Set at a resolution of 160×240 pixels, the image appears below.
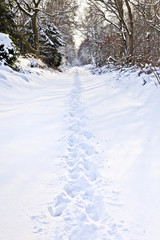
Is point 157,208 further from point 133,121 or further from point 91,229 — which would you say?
point 133,121

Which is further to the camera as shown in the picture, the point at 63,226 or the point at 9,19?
the point at 9,19

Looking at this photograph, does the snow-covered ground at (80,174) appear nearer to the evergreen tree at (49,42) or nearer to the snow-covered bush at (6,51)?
the snow-covered bush at (6,51)

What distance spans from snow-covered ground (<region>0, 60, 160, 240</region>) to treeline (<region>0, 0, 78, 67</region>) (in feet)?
25.4

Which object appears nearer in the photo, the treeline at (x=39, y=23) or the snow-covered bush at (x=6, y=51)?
the snow-covered bush at (x=6, y=51)

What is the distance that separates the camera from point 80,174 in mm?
1746

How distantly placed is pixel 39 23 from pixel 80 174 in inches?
672

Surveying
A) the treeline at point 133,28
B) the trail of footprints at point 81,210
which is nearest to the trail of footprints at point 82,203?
the trail of footprints at point 81,210

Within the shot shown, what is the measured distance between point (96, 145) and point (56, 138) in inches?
26.4

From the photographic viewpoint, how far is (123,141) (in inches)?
97.0

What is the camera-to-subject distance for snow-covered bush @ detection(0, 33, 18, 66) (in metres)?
5.76

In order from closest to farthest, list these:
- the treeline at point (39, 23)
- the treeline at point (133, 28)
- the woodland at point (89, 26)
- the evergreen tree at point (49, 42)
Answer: the treeline at point (133, 28)
the woodland at point (89, 26)
the treeline at point (39, 23)
the evergreen tree at point (49, 42)

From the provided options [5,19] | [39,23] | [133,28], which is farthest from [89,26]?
[5,19]

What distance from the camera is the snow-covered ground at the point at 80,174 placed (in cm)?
118

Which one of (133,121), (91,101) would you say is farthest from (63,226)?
(91,101)
